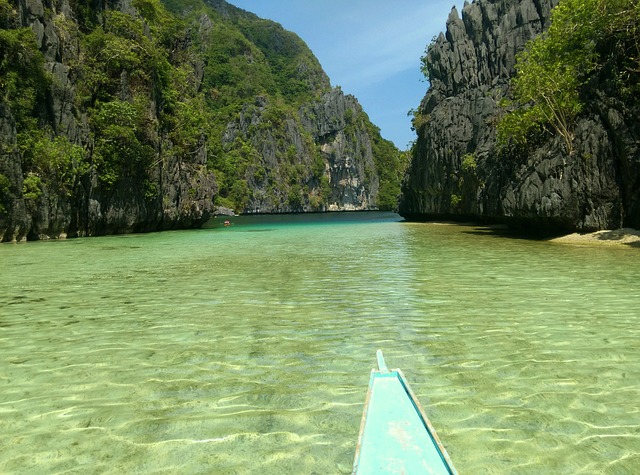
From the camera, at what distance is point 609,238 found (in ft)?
57.8

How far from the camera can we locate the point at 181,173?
34906 mm

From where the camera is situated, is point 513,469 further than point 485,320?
No

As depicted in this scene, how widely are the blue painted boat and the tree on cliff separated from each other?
754 inches

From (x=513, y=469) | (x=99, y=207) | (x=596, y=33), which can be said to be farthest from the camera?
(x=99, y=207)

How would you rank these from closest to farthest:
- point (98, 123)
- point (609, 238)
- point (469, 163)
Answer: point (609, 238), point (98, 123), point (469, 163)

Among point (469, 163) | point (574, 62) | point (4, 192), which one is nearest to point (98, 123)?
point (4, 192)

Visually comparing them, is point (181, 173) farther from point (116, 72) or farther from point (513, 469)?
point (513, 469)

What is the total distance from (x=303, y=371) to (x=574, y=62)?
76.5 ft

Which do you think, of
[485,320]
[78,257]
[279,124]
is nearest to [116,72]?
[78,257]

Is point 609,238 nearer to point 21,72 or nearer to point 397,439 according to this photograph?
point 397,439

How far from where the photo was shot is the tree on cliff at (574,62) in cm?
1753

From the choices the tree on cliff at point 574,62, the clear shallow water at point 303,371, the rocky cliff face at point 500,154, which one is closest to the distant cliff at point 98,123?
the clear shallow water at point 303,371

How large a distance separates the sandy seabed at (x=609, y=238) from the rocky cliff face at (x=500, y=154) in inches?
23.1

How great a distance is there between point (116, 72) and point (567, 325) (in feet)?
99.5
